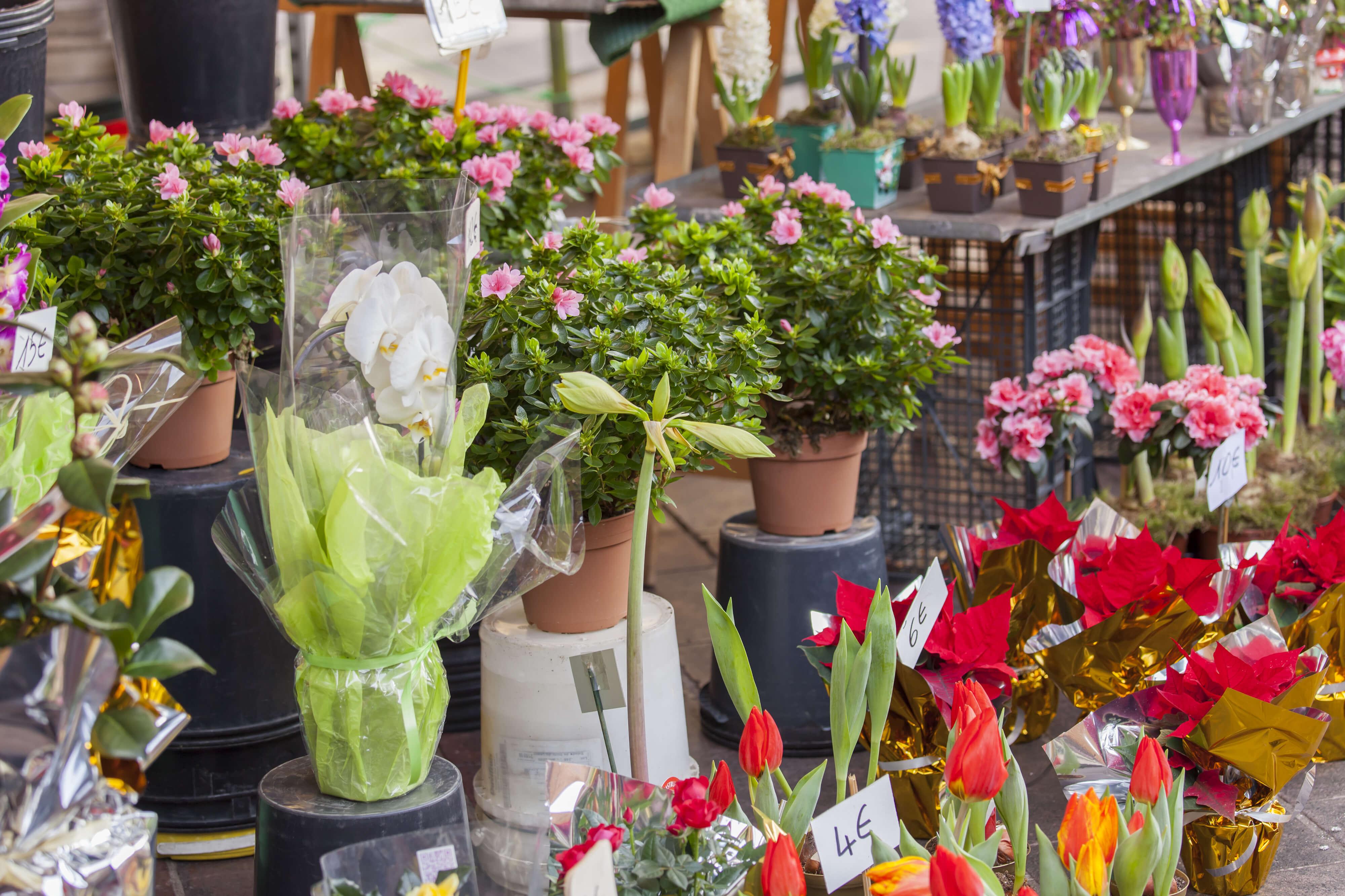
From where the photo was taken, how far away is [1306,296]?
3221 mm

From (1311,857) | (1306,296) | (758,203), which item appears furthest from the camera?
(1306,296)

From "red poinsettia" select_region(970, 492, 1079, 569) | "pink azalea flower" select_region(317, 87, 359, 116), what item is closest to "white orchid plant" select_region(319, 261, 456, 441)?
"red poinsettia" select_region(970, 492, 1079, 569)

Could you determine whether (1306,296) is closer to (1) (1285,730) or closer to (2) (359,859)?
(1) (1285,730)

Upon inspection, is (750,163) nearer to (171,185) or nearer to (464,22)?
(464,22)

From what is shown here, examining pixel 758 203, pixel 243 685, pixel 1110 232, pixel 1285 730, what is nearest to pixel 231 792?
pixel 243 685

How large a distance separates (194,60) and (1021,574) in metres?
1.64

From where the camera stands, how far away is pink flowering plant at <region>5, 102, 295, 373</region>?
70.8 inches

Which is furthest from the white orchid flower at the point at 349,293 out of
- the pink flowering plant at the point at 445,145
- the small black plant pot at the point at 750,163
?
the small black plant pot at the point at 750,163

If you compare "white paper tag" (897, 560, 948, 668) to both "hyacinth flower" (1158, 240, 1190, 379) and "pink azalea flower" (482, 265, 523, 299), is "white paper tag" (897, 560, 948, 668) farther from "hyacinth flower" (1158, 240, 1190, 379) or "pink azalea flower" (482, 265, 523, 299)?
"hyacinth flower" (1158, 240, 1190, 379)

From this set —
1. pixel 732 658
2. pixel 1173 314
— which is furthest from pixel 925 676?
pixel 1173 314

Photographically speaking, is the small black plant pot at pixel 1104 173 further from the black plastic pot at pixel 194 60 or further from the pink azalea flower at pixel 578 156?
the black plastic pot at pixel 194 60

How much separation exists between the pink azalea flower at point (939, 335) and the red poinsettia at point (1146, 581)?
1.47 ft

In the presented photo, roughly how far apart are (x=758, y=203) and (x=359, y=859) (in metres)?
1.36

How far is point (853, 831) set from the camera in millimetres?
1371
